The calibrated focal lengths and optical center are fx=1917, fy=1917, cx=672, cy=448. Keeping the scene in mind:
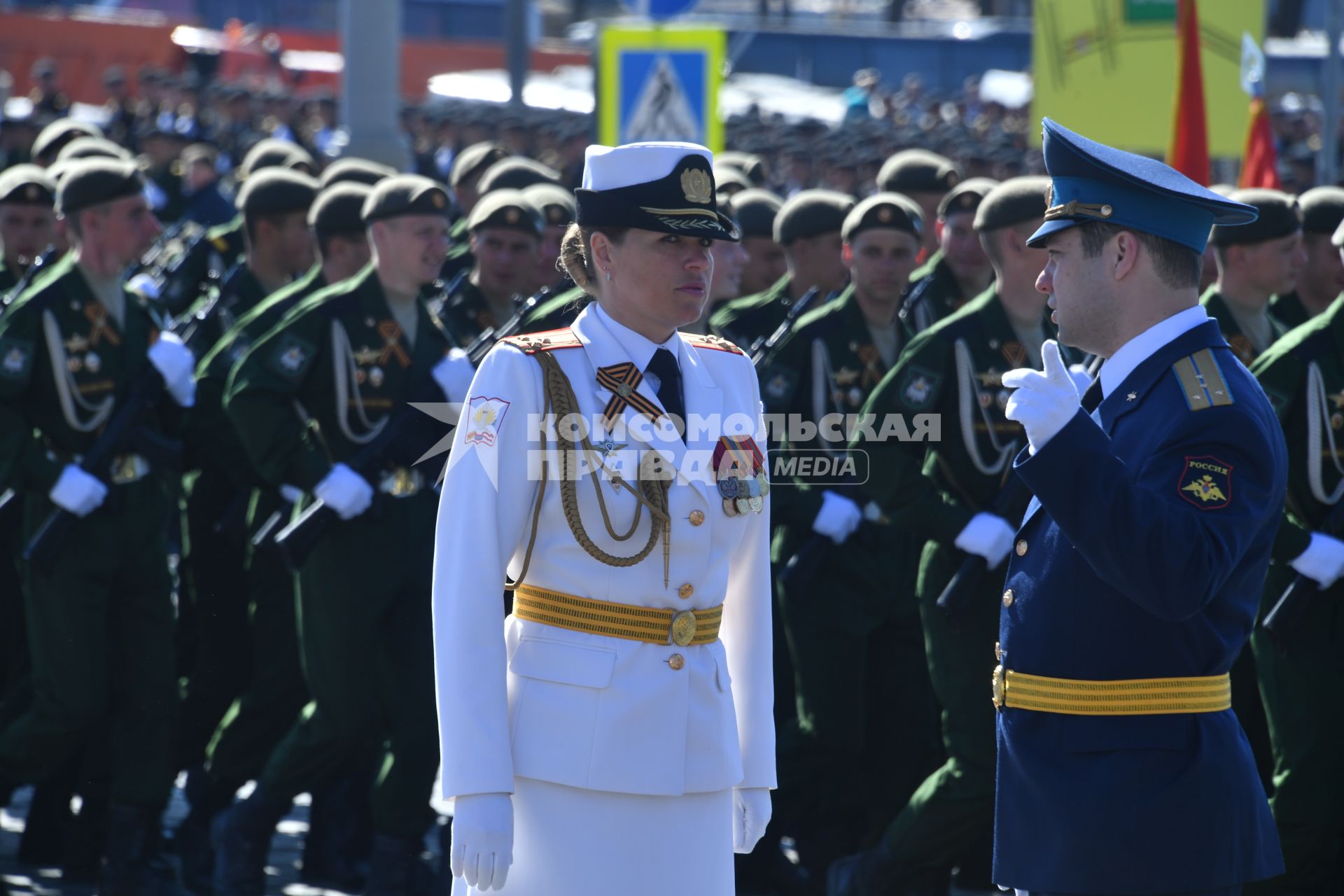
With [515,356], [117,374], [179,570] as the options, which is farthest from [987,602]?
[179,570]

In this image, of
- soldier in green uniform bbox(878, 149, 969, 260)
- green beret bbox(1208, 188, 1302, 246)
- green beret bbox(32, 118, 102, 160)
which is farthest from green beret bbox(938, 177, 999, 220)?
green beret bbox(32, 118, 102, 160)

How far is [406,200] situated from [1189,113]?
11.7 ft

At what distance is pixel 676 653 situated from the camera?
342 centimetres

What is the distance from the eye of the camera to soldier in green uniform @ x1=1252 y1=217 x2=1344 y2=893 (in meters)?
5.23

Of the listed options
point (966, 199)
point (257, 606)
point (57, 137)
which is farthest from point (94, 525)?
point (57, 137)

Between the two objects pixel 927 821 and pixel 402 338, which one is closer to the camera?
pixel 927 821

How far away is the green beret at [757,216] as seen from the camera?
319 inches

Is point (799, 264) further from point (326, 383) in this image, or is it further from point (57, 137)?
point (57, 137)

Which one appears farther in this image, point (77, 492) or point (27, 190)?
point (27, 190)

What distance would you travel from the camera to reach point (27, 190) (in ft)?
24.3

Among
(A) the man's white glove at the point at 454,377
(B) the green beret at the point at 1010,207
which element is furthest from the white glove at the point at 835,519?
(A) the man's white glove at the point at 454,377

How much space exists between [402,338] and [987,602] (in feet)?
6.48

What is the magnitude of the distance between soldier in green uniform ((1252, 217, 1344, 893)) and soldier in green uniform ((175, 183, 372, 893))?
300cm

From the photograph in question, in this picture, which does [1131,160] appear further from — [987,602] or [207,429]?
[207,429]
